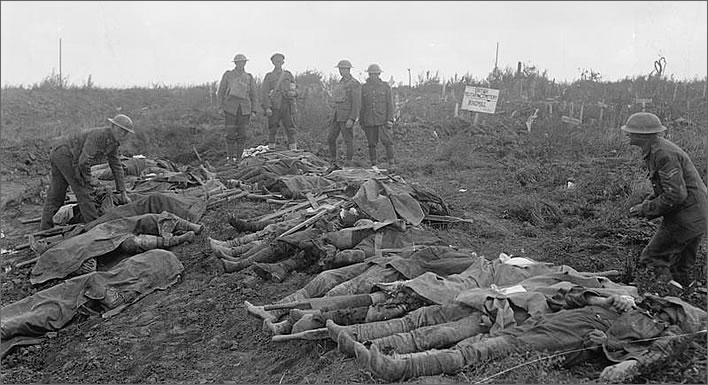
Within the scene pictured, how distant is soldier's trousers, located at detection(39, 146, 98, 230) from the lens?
816cm

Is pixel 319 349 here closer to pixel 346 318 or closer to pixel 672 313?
pixel 346 318

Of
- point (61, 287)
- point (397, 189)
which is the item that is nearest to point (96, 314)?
Answer: point (61, 287)

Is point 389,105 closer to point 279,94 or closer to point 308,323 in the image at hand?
point 279,94

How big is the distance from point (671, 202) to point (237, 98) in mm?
8059

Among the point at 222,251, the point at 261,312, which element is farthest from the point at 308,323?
the point at 222,251

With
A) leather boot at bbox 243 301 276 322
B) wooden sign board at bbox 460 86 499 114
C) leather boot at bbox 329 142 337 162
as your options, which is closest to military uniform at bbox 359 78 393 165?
leather boot at bbox 329 142 337 162

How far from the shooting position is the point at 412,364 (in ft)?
12.3

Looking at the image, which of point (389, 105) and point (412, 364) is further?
point (389, 105)

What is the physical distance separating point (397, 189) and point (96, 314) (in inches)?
136

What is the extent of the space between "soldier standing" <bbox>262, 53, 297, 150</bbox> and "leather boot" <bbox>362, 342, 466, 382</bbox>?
28.5 feet

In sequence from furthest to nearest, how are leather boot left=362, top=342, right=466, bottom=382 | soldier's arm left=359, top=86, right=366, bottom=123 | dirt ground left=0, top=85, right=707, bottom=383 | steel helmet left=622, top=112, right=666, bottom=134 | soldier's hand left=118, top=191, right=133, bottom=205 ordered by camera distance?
1. soldier's arm left=359, top=86, right=366, bottom=123
2. soldier's hand left=118, top=191, right=133, bottom=205
3. steel helmet left=622, top=112, right=666, bottom=134
4. dirt ground left=0, top=85, right=707, bottom=383
5. leather boot left=362, top=342, right=466, bottom=382

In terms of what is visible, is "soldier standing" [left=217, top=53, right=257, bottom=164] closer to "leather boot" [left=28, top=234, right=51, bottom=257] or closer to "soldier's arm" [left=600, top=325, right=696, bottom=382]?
"leather boot" [left=28, top=234, right=51, bottom=257]

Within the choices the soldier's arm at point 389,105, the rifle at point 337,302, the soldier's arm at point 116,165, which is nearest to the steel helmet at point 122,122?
the soldier's arm at point 116,165

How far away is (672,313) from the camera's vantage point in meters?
4.00
